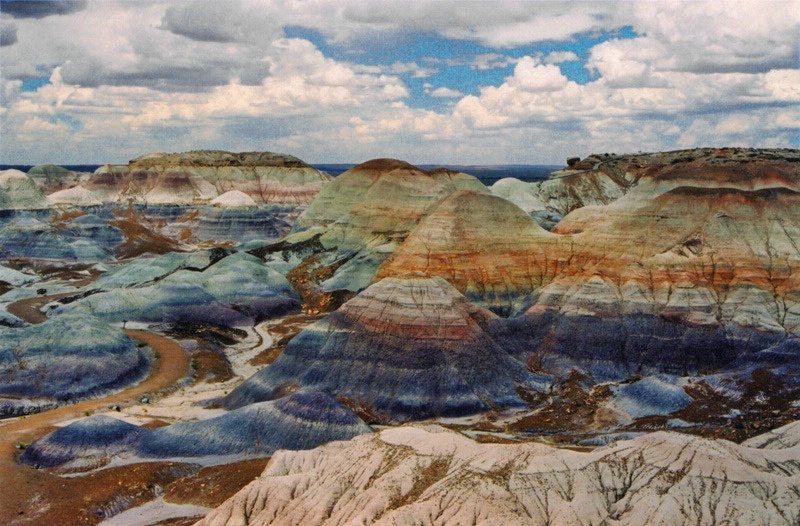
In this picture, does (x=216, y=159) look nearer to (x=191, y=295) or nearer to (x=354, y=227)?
(x=354, y=227)

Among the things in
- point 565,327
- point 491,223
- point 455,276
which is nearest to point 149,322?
point 455,276

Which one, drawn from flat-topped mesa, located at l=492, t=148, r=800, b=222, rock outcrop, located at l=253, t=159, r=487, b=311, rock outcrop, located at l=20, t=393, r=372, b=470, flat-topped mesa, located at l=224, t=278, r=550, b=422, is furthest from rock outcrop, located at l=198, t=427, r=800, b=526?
flat-topped mesa, located at l=492, t=148, r=800, b=222

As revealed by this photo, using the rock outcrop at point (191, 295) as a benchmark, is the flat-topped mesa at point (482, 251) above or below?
above

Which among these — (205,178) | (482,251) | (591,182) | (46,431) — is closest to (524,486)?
(46,431)

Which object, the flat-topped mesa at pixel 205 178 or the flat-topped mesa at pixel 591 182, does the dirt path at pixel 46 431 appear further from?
the flat-topped mesa at pixel 205 178

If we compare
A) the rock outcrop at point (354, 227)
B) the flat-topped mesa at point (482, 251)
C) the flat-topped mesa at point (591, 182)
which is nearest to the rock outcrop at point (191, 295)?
the rock outcrop at point (354, 227)

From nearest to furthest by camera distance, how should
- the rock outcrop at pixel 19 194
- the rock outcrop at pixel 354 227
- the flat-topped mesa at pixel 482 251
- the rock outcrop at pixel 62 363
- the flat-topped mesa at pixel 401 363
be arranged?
the flat-topped mesa at pixel 401 363 < the rock outcrop at pixel 62 363 < the flat-topped mesa at pixel 482 251 < the rock outcrop at pixel 354 227 < the rock outcrop at pixel 19 194

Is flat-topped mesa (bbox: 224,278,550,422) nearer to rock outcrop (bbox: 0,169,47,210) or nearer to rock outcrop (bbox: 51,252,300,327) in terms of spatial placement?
rock outcrop (bbox: 51,252,300,327)
